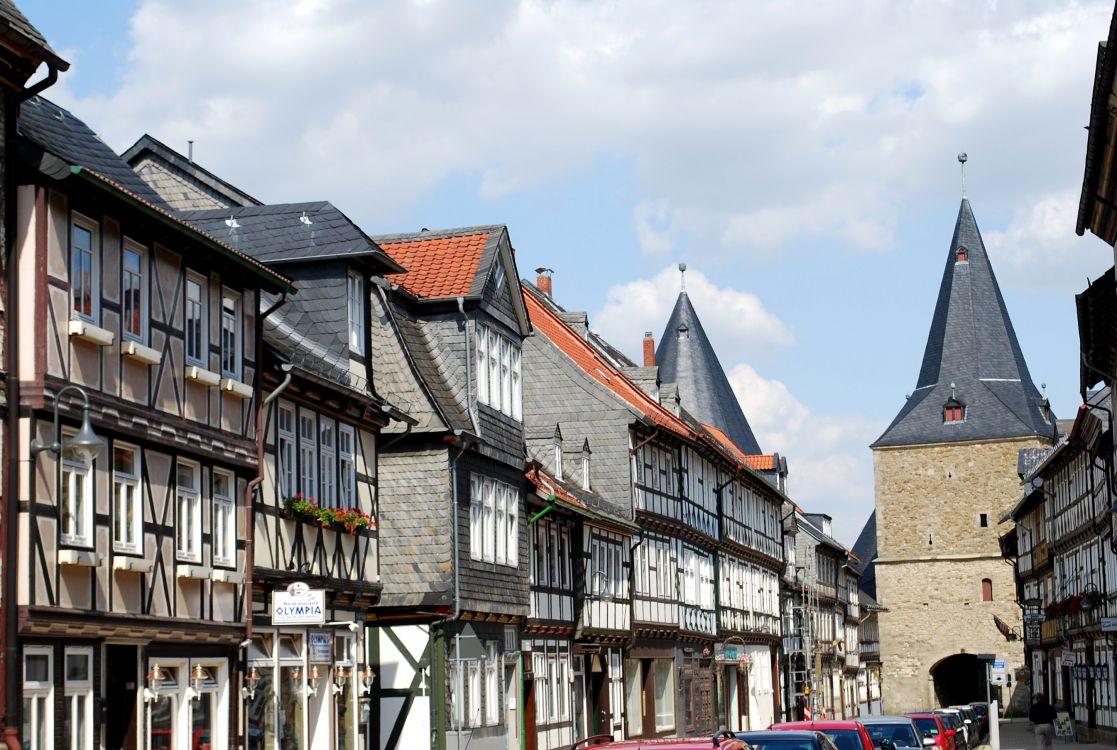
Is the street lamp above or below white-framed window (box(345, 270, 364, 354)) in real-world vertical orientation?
below

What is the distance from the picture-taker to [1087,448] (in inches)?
1927

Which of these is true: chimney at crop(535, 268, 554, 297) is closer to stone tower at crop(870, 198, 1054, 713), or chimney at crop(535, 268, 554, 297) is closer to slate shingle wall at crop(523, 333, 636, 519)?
slate shingle wall at crop(523, 333, 636, 519)

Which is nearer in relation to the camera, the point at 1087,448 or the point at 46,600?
the point at 46,600

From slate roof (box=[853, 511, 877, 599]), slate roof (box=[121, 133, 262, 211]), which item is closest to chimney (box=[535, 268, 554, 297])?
slate roof (box=[121, 133, 262, 211])

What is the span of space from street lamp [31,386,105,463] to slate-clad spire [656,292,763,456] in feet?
206

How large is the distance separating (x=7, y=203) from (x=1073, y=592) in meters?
46.2

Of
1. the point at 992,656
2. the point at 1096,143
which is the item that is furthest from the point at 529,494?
the point at 992,656

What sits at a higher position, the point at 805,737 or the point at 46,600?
the point at 46,600

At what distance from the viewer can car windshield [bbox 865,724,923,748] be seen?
963 inches

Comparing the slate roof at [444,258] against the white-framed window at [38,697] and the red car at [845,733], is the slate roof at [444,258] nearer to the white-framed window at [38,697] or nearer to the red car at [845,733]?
the red car at [845,733]

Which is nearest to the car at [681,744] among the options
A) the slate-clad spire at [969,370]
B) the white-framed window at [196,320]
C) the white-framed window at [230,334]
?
the white-framed window at [196,320]

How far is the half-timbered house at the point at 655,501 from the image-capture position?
40562mm

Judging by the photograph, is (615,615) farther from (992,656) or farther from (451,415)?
(992,656)

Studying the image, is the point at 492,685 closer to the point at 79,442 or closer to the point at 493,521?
the point at 493,521
